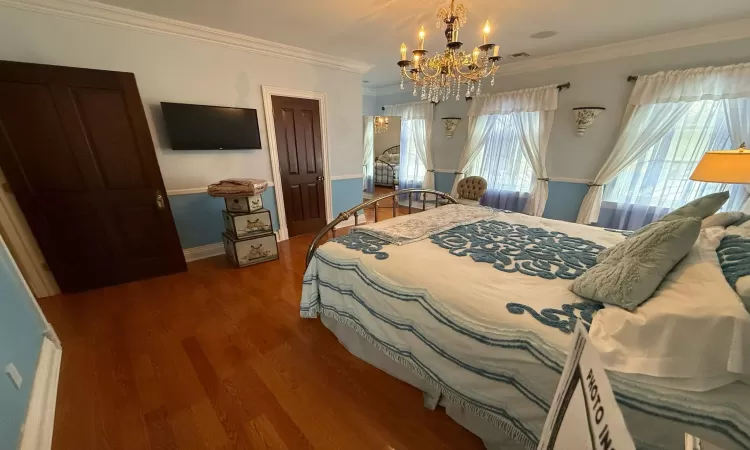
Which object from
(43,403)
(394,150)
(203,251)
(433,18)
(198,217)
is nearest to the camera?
(43,403)

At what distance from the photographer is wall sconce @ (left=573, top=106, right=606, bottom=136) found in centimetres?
330

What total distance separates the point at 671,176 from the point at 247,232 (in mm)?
5046

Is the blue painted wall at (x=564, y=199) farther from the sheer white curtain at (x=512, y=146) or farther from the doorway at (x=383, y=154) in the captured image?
the doorway at (x=383, y=154)

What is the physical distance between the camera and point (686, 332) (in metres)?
0.77

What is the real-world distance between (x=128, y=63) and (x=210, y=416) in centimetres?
327

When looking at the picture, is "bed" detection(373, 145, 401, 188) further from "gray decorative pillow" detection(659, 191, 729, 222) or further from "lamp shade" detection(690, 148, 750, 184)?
"gray decorative pillow" detection(659, 191, 729, 222)

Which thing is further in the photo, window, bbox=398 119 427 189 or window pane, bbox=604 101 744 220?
window, bbox=398 119 427 189

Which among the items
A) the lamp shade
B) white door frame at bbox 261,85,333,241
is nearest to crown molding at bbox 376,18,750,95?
the lamp shade

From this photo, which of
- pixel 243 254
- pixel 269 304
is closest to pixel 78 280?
pixel 243 254

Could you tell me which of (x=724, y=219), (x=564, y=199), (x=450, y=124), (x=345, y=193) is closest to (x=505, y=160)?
(x=564, y=199)

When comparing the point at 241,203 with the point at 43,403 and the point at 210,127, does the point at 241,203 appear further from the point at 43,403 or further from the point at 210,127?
the point at 43,403

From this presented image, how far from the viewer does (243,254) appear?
9.96 feet

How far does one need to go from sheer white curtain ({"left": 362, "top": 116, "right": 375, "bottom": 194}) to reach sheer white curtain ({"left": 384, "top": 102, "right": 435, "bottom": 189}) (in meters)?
0.51

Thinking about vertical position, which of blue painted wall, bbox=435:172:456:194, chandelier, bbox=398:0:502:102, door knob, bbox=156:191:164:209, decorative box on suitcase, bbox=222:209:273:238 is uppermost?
chandelier, bbox=398:0:502:102
